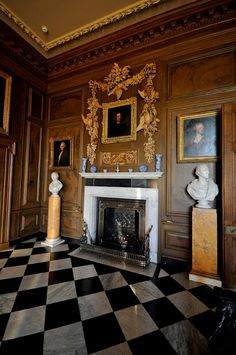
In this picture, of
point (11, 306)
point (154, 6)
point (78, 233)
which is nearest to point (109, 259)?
point (78, 233)

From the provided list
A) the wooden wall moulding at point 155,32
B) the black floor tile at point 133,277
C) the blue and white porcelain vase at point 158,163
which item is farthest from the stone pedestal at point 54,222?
the wooden wall moulding at point 155,32

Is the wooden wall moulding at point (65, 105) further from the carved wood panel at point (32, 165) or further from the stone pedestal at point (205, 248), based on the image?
the stone pedestal at point (205, 248)

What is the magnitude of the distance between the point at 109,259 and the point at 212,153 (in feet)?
7.89

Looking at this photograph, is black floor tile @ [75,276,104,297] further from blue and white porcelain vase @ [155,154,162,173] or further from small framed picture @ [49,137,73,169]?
small framed picture @ [49,137,73,169]

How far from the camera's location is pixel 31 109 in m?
4.09

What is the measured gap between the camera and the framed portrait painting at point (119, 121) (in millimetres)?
3400

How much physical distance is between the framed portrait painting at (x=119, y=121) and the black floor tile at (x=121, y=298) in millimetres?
2420

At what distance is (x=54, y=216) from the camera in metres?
3.77

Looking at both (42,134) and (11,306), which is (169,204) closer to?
(11,306)

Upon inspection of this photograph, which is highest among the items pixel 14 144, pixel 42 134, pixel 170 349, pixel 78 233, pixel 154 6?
pixel 154 6

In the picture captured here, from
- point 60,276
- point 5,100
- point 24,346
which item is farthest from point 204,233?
point 5,100

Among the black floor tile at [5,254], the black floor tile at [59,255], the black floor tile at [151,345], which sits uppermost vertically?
the black floor tile at [5,254]

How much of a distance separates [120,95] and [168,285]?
3.30m

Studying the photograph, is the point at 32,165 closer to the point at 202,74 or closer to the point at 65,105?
the point at 65,105
